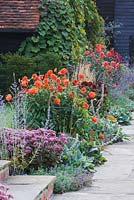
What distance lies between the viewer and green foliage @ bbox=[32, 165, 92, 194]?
21.4 ft

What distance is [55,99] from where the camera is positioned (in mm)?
8133

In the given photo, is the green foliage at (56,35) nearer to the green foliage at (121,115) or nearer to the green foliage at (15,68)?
the green foliage at (15,68)

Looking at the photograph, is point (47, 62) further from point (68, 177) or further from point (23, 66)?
point (68, 177)

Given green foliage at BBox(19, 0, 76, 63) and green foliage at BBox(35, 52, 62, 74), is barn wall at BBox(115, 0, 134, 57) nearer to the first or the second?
green foliage at BBox(19, 0, 76, 63)

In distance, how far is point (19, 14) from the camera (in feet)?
49.0

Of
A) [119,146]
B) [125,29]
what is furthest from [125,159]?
[125,29]

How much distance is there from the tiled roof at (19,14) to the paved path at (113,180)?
6.05 meters

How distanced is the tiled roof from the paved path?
6.05 metres

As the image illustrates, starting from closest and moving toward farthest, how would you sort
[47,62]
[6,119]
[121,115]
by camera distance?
1. [6,119]
2. [121,115]
3. [47,62]

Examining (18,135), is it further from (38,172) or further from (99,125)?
(99,125)

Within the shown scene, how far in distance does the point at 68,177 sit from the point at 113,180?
28.7 inches

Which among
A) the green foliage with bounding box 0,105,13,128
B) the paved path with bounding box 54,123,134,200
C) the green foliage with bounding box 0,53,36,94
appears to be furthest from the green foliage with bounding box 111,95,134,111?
the green foliage with bounding box 0,105,13,128

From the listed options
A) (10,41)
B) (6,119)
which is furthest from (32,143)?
(10,41)

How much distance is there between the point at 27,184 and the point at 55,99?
7.46 feet
